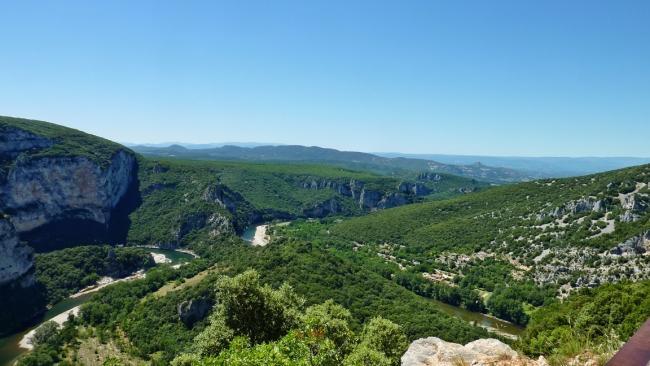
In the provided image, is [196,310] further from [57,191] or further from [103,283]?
[57,191]

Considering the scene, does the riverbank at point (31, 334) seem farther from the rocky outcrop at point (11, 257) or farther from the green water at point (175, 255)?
the green water at point (175, 255)

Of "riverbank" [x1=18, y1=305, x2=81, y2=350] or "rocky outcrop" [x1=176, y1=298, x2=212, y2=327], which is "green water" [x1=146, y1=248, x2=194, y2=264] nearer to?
"riverbank" [x1=18, y1=305, x2=81, y2=350]

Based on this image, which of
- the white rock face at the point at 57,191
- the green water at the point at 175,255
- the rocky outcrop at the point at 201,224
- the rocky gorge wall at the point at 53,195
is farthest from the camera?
the rocky outcrop at the point at 201,224

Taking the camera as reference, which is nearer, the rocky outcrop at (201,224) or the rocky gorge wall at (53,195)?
the rocky gorge wall at (53,195)

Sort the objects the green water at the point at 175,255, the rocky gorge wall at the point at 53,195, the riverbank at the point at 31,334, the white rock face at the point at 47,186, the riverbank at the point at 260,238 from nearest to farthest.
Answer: the riverbank at the point at 31,334, the green water at the point at 175,255, the rocky gorge wall at the point at 53,195, the white rock face at the point at 47,186, the riverbank at the point at 260,238

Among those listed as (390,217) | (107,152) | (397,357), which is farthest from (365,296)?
(107,152)

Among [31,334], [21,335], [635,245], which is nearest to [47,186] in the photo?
[21,335]

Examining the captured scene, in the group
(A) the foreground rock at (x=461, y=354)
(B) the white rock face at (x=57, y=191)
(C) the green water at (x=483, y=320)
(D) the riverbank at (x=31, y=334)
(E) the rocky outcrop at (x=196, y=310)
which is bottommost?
(D) the riverbank at (x=31, y=334)

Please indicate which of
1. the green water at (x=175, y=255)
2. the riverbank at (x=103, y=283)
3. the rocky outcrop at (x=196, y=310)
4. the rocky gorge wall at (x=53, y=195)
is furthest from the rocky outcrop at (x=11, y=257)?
the rocky outcrop at (x=196, y=310)

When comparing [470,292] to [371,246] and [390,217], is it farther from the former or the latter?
[390,217]

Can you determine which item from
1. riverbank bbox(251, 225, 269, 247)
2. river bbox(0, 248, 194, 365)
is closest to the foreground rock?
river bbox(0, 248, 194, 365)
